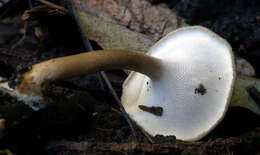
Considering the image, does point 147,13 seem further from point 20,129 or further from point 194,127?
point 20,129

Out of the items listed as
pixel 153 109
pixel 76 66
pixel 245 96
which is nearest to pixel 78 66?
pixel 76 66

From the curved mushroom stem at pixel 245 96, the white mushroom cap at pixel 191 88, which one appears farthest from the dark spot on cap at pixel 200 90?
the curved mushroom stem at pixel 245 96

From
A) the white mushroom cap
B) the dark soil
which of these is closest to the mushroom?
the white mushroom cap

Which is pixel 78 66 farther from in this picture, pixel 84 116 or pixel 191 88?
pixel 191 88

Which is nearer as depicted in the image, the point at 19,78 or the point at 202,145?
the point at 19,78

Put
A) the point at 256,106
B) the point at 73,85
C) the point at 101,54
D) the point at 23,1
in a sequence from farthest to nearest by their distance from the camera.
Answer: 1. the point at 23,1
2. the point at 73,85
3. the point at 256,106
4. the point at 101,54

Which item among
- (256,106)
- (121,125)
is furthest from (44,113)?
(256,106)

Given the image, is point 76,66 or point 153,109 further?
point 153,109

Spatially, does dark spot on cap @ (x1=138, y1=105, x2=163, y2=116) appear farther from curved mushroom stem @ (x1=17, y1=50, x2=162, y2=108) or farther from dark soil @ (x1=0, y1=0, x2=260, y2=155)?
curved mushroom stem @ (x1=17, y1=50, x2=162, y2=108)
